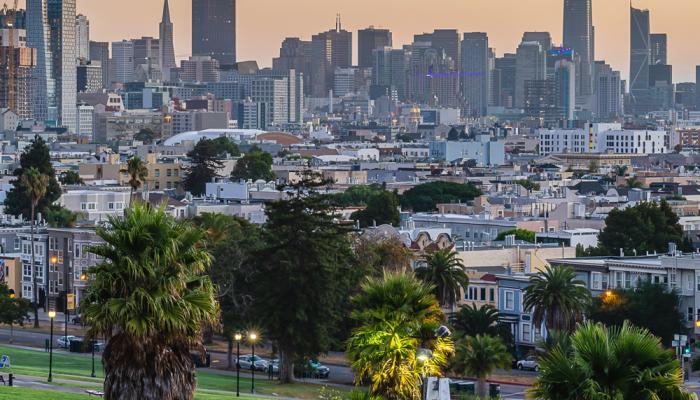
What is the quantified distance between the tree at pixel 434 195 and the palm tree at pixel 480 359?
3211 inches

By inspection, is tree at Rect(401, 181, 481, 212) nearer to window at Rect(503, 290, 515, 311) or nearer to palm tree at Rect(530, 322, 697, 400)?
window at Rect(503, 290, 515, 311)

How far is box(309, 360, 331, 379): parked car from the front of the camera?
228 feet

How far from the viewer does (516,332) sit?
77.4 metres

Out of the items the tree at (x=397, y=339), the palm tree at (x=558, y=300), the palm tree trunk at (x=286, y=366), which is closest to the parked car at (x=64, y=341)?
the palm tree trunk at (x=286, y=366)

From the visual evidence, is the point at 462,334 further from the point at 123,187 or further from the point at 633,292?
the point at 123,187

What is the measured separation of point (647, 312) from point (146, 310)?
44.6 meters

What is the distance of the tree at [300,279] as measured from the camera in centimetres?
6706

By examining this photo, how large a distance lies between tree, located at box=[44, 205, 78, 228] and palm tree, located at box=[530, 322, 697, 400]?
76357 mm

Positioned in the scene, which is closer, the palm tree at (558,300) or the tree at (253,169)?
the palm tree at (558,300)

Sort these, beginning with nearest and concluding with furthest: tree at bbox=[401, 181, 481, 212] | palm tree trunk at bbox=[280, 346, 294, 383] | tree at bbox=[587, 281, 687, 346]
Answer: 1. palm tree trunk at bbox=[280, 346, 294, 383]
2. tree at bbox=[587, 281, 687, 346]
3. tree at bbox=[401, 181, 481, 212]

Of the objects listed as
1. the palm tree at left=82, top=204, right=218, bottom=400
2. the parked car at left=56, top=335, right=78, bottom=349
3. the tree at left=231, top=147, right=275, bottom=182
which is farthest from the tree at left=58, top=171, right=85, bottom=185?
the palm tree at left=82, top=204, right=218, bottom=400

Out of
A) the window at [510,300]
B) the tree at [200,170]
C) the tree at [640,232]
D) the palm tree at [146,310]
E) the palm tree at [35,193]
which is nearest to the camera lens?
the palm tree at [146,310]

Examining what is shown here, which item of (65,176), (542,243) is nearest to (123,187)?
(65,176)

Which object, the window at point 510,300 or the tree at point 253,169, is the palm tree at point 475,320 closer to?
the window at point 510,300
